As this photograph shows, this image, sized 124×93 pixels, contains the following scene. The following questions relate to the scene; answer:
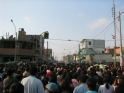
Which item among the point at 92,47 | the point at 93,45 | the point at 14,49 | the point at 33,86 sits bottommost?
the point at 33,86

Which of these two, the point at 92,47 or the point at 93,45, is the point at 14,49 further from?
the point at 93,45

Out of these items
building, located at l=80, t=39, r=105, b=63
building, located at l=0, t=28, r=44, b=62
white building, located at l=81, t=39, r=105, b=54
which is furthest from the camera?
white building, located at l=81, t=39, r=105, b=54

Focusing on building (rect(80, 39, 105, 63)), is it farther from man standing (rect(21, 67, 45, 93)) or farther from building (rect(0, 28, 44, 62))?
man standing (rect(21, 67, 45, 93))

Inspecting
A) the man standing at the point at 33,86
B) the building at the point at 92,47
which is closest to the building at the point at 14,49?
the building at the point at 92,47

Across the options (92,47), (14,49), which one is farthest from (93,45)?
(14,49)

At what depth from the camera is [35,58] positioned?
171ft

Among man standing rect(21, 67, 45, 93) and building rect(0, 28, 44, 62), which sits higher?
building rect(0, 28, 44, 62)

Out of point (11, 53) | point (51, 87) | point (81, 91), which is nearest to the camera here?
point (51, 87)

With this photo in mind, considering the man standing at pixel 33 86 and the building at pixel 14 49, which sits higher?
the building at pixel 14 49

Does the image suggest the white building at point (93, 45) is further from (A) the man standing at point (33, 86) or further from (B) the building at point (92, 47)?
(A) the man standing at point (33, 86)

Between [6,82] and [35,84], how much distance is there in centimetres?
111

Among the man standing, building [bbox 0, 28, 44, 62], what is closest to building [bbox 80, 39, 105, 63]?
building [bbox 0, 28, 44, 62]

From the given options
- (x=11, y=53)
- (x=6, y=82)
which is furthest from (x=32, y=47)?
(x=6, y=82)

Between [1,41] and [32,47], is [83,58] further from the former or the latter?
[1,41]
